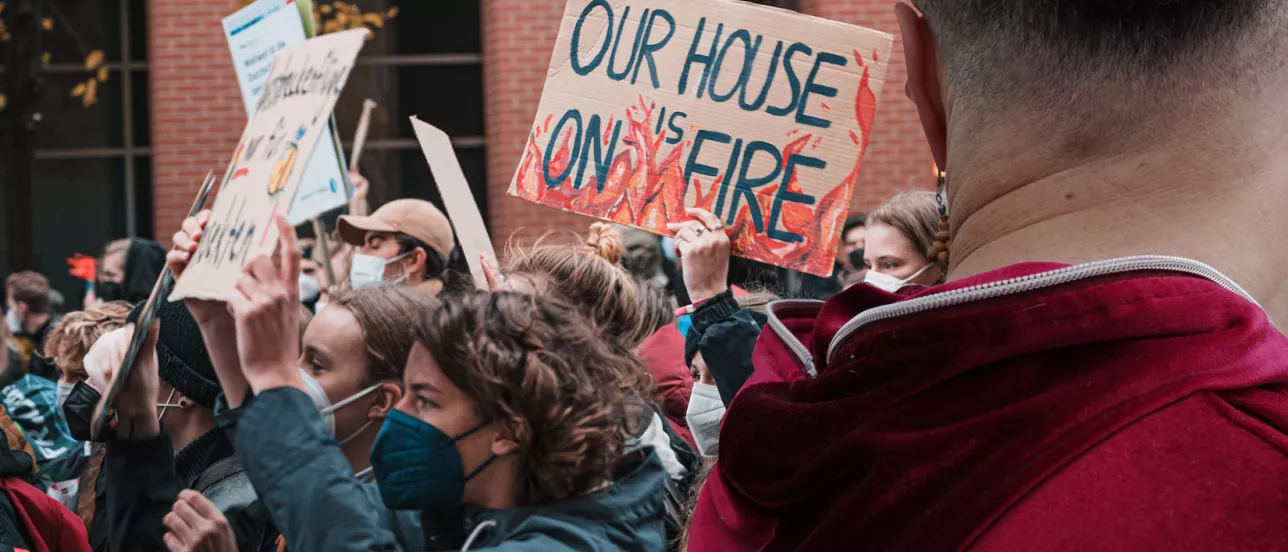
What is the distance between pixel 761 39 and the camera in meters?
3.67

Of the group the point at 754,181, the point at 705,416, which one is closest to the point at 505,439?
the point at 705,416

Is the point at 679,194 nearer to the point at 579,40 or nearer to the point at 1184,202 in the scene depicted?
the point at 579,40

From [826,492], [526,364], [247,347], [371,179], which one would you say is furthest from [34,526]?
[371,179]

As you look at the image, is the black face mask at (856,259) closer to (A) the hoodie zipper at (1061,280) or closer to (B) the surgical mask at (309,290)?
(B) the surgical mask at (309,290)

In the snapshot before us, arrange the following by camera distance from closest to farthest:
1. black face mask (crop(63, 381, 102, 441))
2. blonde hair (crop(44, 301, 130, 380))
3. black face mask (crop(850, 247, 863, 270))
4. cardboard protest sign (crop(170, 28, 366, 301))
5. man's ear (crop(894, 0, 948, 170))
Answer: man's ear (crop(894, 0, 948, 170))
cardboard protest sign (crop(170, 28, 366, 301))
black face mask (crop(63, 381, 102, 441))
blonde hair (crop(44, 301, 130, 380))
black face mask (crop(850, 247, 863, 270))

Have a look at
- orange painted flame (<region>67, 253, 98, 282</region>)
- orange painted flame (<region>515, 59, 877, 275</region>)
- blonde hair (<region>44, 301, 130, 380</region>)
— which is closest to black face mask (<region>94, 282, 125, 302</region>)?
orange painted flame (<region>67, 253, 98, 282</region>)

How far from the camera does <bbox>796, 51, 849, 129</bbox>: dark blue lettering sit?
141 inches

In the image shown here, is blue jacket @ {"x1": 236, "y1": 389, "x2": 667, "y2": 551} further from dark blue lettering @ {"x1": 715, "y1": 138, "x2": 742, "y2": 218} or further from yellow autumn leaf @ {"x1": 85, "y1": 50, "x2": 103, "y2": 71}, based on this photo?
yellow autumn leaf @ {"x1": 85, "y1": 50, "x2": 103, "y2": 71}

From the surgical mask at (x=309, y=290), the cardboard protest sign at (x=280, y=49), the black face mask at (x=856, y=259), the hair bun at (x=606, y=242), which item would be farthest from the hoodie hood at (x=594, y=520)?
the black face mask at (x=856, y=259)

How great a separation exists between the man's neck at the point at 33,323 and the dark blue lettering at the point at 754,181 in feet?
21.8

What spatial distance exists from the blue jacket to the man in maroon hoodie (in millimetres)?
1144

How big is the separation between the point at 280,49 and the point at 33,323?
15.4ft

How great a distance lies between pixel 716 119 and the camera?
3.66m

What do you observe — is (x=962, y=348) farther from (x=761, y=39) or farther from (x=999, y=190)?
(x=761, y=39)
